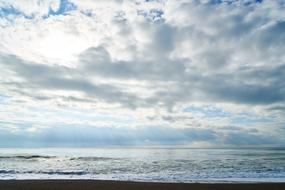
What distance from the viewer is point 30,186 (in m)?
17.5

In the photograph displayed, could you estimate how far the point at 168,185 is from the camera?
1808 centimetres

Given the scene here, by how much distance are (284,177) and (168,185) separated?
12.0m

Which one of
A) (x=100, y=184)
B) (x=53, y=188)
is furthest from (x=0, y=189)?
(x=100, y=184)

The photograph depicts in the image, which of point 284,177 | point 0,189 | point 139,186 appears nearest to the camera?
point 0,189

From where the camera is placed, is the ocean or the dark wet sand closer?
the dark wet sand

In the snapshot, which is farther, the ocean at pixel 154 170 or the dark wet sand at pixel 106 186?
the ocean at pixel 154 170

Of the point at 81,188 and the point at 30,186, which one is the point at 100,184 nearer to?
the point at 81,188

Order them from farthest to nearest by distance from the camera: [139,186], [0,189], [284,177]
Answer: [284,177]
[139,186]
[0,189]

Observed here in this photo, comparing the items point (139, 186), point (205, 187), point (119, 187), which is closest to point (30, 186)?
point (119, 187)

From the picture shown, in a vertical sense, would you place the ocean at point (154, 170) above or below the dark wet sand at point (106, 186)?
above

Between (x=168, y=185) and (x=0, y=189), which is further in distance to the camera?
(x=168, y=185)

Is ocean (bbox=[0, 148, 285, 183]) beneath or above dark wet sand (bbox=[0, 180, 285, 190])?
above

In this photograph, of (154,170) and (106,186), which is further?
(154,170)

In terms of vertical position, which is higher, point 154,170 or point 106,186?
point 154,170
